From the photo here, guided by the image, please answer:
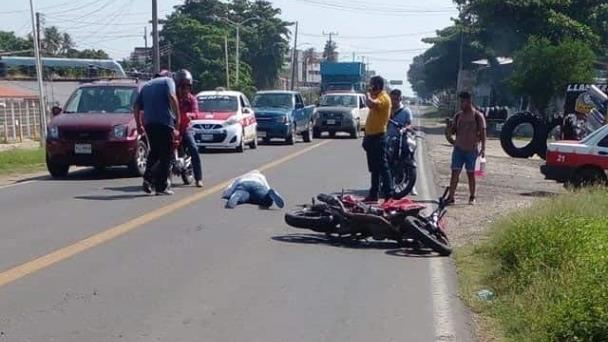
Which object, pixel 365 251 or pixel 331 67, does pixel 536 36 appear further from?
pixel 365 251

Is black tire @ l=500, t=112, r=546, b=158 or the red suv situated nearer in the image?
the red suv

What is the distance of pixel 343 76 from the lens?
52.1 metres

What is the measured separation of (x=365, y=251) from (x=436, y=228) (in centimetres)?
81

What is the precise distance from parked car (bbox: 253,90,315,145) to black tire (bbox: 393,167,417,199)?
56.4ft

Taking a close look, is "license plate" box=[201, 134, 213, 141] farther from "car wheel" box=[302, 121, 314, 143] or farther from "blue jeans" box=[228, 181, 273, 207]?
"blue jeans" box=[228, 181, 273, 207]

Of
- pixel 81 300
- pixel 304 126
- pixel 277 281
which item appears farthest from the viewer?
pixel 304 126

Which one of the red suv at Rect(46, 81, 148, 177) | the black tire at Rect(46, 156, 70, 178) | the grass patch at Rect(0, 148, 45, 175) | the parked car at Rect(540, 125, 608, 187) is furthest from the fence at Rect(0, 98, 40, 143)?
the parked car at Rect(540, 125, 608, 187)

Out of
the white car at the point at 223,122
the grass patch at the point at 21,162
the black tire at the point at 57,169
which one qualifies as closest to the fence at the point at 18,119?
the white car at the point at 223,122

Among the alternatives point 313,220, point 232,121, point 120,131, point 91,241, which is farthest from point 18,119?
point 313,220

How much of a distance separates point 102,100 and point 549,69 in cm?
3249

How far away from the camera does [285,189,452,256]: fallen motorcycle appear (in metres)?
10.3

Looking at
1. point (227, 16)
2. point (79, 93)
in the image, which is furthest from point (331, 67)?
point (79, 93)

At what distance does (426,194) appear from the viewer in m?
16.6

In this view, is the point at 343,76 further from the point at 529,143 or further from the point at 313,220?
the point at 313,220
